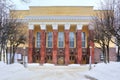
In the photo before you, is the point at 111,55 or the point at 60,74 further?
the point at 111,55

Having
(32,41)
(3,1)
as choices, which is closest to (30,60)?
(32,41)

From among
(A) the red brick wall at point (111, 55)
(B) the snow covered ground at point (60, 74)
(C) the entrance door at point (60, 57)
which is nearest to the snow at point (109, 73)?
(B) the snow covered ground at point (60, 74)

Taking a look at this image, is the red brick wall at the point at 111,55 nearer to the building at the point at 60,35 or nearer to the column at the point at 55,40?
the building at the point at 60,35

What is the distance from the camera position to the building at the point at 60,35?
246ft

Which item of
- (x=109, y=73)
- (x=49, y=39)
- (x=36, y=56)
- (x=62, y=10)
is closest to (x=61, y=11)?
(x=62, y=10)

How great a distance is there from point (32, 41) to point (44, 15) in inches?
289

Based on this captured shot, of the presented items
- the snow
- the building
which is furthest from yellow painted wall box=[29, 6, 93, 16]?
the snow

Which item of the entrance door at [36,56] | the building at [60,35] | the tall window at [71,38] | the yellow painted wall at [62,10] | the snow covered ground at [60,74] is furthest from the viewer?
the tall window at [71,38]

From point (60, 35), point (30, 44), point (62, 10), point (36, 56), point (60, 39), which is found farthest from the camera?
point (60, 35)

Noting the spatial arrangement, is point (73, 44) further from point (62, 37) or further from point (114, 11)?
point (114, 11)

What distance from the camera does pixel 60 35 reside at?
80.0 meters

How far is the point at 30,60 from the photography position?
7444cm

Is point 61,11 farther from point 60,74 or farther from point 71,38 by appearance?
point 60,74

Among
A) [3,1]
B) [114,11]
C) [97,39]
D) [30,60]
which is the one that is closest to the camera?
[3,1]
